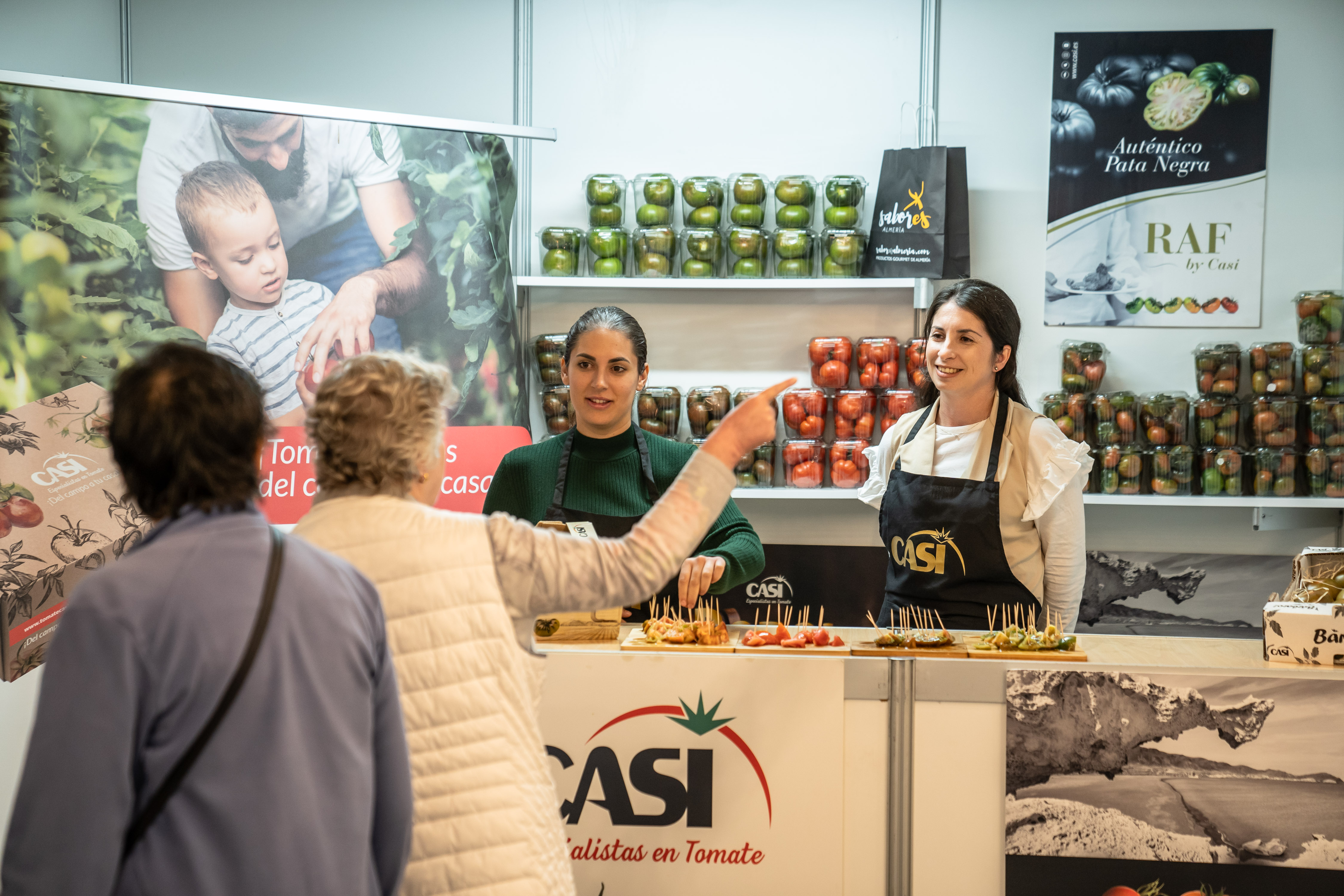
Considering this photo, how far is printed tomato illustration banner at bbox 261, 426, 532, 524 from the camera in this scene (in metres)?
3.09

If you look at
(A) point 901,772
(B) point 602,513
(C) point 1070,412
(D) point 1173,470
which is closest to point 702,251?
(C) point 1070,412

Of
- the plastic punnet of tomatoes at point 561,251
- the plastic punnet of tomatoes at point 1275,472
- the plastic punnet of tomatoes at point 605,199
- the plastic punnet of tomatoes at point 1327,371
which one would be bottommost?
the plastic punnet of tomatoes at point 1275,472

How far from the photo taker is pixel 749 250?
3650 mm

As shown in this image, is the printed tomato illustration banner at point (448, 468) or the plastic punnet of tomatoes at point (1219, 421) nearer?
the printed tomato illustration banner at point (448, 468)

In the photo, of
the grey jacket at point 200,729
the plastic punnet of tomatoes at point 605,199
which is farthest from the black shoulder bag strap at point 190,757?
the plastic punnet of tomatoes at point 605,199

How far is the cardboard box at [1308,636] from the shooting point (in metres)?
1.88

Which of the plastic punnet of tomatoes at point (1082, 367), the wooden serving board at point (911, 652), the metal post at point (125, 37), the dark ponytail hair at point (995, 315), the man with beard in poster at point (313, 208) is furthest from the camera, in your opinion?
the metal post at point (125, 37)

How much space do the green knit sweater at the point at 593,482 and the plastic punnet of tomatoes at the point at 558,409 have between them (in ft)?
4.00

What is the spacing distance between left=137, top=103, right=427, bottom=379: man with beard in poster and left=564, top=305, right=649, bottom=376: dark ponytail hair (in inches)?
43.1

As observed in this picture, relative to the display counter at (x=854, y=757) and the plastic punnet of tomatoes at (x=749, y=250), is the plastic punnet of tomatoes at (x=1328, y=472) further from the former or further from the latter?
the plastic punnet of tomatoes at (x=749, y=250)

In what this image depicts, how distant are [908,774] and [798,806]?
0.23m

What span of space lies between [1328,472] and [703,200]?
248 cm

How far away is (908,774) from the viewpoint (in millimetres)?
1901

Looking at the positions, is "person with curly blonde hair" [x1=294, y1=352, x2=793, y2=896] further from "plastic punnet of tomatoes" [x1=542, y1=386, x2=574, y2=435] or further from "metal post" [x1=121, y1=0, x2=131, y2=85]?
"metal post" [x1=121, y1=0, x2=131, y2=85]
